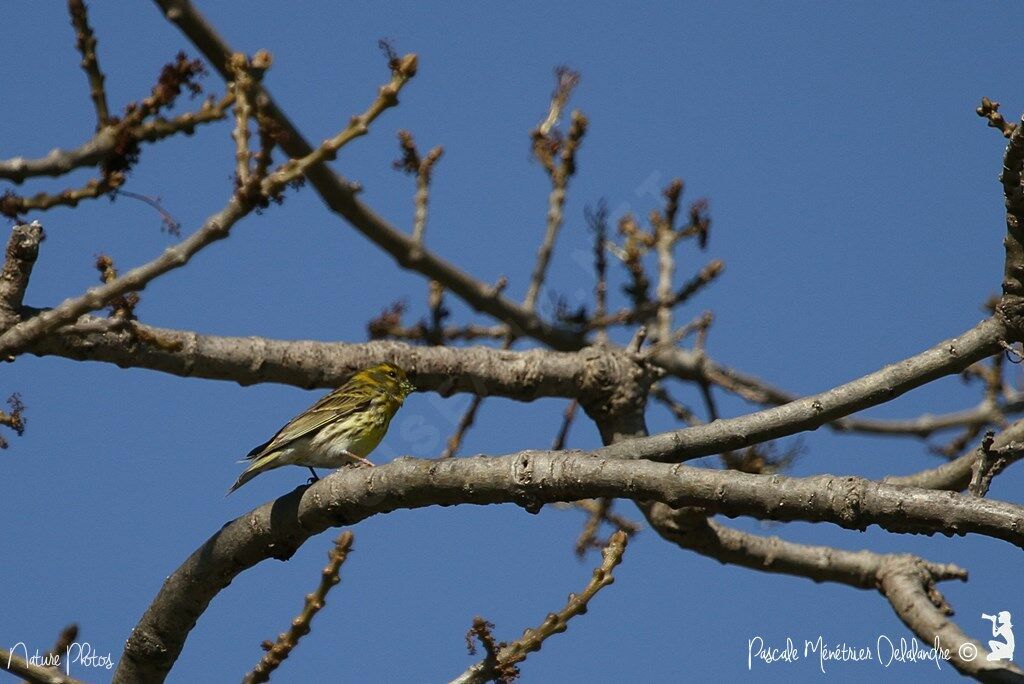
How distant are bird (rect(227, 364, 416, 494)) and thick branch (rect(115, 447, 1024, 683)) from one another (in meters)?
1.25

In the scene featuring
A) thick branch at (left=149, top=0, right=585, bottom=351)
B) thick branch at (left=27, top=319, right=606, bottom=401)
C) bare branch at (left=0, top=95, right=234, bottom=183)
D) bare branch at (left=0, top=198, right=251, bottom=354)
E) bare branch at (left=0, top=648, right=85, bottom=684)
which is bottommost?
bare branch at (left=0, top=648, right=85, bottom=684)

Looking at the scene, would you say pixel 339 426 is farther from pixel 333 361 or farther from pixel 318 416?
pixel 333 361

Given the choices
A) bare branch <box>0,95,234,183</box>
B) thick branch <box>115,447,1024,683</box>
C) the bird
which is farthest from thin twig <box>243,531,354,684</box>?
the bird

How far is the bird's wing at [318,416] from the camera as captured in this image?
18.7ft

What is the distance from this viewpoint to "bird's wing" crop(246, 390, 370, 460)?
571cm

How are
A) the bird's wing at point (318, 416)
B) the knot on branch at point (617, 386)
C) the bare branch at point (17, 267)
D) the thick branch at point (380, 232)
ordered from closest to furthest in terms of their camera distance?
the bare branch at point (17, 267) < the thick branch at point (380, 232) < the knot on branch at point (617, 386) < the bird's wing at point (318, 416)

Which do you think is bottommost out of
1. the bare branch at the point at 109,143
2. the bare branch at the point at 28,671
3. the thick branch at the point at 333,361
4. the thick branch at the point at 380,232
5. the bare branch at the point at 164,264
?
the bare branch at the point at 28,671

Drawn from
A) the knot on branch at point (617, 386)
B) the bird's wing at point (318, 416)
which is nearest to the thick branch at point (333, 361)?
the knot on branch at point (617, 386)

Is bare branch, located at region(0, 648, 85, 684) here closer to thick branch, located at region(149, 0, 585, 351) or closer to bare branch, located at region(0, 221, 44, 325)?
bare branch, located at region(0, 221, 44, 325)

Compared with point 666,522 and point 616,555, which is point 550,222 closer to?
point 666,522

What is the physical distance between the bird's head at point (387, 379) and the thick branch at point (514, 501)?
1.33 m

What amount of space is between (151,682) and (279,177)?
7.59ft

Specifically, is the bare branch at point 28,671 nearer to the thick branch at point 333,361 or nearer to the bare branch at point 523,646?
the bare branch at point 523,646

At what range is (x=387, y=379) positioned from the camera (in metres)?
5.63
